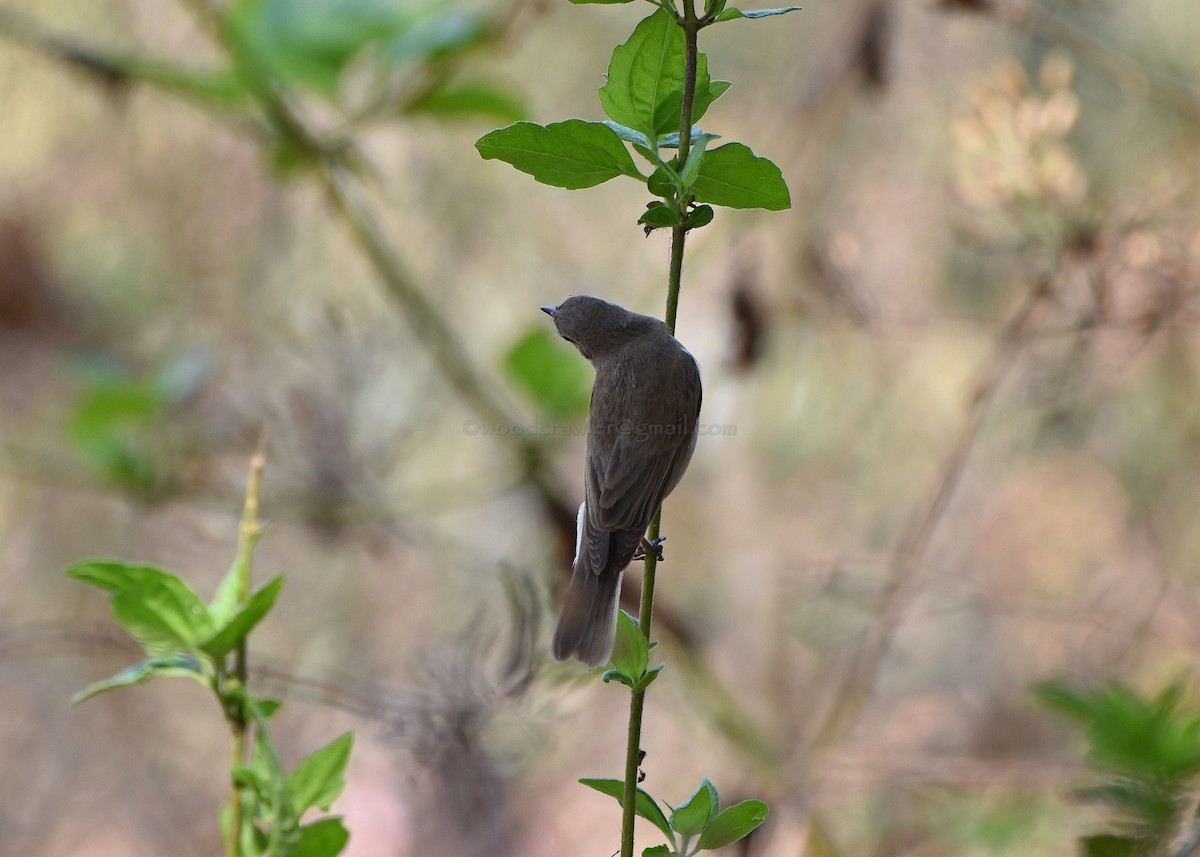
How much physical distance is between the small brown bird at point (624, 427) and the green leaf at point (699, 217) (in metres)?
0.63

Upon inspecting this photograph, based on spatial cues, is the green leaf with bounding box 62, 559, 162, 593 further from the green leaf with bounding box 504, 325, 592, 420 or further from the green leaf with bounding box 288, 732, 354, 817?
the green leaf with bounding box 504, 325, 592, 420

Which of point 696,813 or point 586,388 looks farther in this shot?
point 586,388

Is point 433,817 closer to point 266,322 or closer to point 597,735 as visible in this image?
point 597,735

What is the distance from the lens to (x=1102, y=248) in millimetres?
2557

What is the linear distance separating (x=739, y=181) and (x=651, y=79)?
15 centimetres

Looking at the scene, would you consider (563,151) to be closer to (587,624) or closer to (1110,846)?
(587,624)

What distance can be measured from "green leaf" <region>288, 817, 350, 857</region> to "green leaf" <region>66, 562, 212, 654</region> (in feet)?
0.66

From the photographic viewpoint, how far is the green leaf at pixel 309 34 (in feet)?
8.44

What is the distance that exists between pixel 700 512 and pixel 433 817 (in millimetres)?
1511

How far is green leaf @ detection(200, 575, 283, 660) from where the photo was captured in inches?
37.3

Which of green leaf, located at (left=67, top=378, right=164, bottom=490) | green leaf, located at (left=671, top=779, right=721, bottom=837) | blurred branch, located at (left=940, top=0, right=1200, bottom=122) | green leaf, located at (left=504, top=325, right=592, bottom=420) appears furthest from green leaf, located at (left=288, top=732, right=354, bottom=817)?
blurred branch, located at (left=940, top=0, right=1200, bottom=122)

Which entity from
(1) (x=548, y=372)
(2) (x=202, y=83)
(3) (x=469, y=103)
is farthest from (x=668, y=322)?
(2) (x=202, y=83)

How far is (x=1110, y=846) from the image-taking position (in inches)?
41.1

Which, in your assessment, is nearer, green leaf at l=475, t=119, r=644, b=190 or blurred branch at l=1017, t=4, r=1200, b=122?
green leaf at l=475, t=119, r=644, b=190
